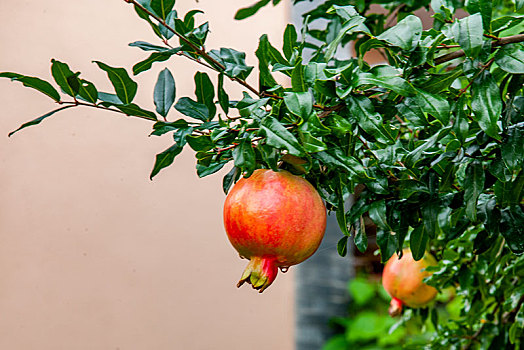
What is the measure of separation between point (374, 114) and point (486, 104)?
0.10 meters

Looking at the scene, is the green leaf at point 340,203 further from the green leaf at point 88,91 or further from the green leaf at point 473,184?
the green leaf at point 88,91

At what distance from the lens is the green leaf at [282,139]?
1.77 ft

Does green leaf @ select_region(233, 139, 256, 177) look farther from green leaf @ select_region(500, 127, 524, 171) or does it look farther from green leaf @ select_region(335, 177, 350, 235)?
green leaf @ select_region(500, 127, 524, 171)

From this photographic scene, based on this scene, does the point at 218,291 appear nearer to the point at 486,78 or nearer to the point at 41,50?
the point at 41,50

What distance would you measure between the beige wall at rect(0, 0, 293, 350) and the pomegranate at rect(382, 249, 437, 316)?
94cm

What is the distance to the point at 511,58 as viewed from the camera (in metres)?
0.57

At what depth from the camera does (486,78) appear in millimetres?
592

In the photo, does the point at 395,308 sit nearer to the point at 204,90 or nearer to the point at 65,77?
the point at 204,90

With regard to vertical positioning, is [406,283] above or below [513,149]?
below

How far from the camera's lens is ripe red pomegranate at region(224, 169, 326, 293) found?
1.92 ft

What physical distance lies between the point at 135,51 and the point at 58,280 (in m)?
0.75

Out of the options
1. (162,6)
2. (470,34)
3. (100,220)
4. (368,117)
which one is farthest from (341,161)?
(100,220)

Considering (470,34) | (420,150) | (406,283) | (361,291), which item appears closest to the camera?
(470,34)

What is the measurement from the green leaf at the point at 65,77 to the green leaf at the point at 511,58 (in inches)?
16.3
